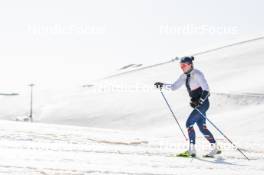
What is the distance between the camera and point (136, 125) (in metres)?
45.4

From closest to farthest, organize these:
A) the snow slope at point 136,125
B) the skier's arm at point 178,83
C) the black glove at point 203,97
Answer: the snow slope at point 136,125 < the black glove at point 203,97 < the skier's arm at point 178,83

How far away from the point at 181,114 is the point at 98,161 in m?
37.7

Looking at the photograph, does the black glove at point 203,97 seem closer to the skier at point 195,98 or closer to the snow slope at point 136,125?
the skier at point 195,98

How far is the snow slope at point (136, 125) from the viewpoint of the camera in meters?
8.49

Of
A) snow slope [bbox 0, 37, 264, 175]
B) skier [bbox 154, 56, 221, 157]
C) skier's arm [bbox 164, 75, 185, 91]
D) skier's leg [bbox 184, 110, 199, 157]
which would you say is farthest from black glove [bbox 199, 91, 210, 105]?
snow slope [bbox 0, 37, 264, 175]

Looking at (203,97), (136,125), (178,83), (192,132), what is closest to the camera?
(203,97)

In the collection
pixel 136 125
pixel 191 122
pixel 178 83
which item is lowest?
pixel 136 125


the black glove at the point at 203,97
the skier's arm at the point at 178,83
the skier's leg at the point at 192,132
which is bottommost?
the skier's leg at the point at 192,132

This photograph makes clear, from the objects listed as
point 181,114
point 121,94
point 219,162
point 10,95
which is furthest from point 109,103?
point 219,162

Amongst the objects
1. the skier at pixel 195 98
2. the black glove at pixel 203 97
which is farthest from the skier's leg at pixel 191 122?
the black glove at pixel 203 97

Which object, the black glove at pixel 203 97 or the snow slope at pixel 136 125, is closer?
the snow slope at pixel 136 125

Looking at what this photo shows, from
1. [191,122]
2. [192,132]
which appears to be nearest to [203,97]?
[191,122]

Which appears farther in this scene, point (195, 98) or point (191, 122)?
point (195, 98)

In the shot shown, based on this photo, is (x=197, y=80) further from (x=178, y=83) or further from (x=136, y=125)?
(x=136, y=125)
